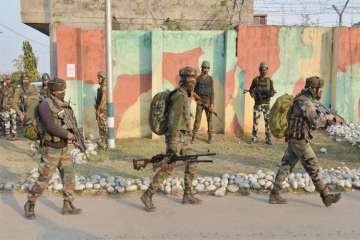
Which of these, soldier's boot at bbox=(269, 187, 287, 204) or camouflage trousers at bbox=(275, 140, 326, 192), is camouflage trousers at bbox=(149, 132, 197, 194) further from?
camouflage trousers at bbox=(275, 140, 326, 192)

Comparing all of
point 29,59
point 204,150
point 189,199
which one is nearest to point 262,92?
point 204,150

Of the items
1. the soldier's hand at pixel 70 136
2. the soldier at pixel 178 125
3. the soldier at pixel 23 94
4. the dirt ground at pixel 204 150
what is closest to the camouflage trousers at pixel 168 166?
the soldier at pixel 178 125

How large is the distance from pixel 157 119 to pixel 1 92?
677 centimetres

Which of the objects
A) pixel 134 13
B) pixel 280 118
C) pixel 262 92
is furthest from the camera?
pixel 134 13

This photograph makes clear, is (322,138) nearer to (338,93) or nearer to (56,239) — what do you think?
(338,93)

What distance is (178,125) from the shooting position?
4520 millimetres

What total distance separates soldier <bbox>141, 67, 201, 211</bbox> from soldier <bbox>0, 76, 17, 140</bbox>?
6.20 meters

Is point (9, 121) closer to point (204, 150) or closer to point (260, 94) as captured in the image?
point (204, 150)

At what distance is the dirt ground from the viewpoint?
647 cm

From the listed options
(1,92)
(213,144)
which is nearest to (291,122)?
(213,144)

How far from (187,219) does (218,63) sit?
227 inches

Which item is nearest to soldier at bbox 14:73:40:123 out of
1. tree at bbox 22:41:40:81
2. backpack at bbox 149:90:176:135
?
backpack at bbox 149:90:176:135

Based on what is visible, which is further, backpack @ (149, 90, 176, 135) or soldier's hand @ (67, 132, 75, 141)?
backpack @ (149, 90, 176, 135)

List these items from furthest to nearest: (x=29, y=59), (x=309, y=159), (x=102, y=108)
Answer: (x=29, y=59) < (x=102, y=108) < (x=309, y=159)
